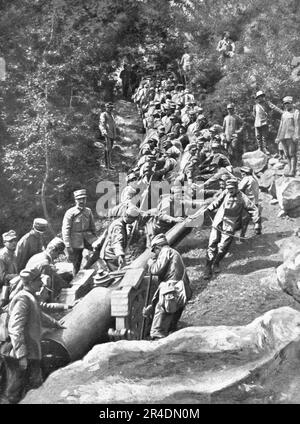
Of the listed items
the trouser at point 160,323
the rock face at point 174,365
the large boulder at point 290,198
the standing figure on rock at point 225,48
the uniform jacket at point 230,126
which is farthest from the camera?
the standing figure on rock at point 225,48

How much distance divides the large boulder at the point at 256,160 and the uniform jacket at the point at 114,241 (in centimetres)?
569

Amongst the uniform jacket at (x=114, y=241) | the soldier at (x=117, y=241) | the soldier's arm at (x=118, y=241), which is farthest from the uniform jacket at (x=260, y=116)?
the soldier's arm at (x=118, y=241)

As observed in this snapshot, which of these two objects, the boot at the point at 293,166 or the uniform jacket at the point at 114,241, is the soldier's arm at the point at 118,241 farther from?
the boot at the point at 293,166

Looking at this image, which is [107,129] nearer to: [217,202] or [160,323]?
[217,202]

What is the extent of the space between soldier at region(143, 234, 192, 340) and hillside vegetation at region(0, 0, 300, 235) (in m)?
7.00

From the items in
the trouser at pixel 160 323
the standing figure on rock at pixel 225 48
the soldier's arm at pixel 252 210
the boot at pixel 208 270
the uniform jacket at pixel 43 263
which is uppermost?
the standing figure on rock at pixel 225 48

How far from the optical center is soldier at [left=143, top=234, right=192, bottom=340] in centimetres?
988

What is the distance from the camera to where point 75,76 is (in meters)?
19.5

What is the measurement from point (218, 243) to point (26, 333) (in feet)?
15.2

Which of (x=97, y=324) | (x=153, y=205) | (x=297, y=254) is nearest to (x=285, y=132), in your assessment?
(x=153, y=205)

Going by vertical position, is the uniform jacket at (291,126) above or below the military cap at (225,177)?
above

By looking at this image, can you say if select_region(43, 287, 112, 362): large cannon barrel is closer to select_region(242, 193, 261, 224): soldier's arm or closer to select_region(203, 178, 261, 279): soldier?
select_region(203, 178, 261, 279): soldier

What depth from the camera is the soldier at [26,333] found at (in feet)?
29.3

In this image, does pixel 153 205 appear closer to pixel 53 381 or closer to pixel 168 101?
pixel 53 381
